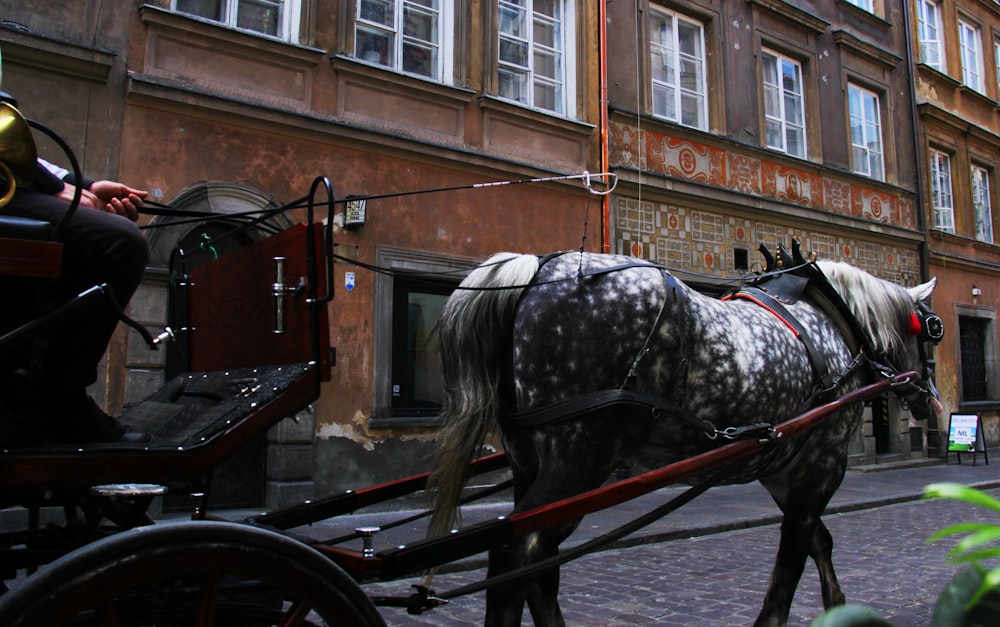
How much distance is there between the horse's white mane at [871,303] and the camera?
4.00 m

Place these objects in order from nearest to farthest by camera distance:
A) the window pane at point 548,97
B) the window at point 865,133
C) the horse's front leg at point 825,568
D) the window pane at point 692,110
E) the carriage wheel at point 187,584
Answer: the carriage wheel at point 187,584 → the horse's front leg at point 825,568 → the window pane at point 548,97 → the window pane at point 692,110 → the window at point 865,133

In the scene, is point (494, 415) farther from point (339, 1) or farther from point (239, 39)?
point (339, 1)

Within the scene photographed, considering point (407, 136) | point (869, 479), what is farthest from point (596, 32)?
point (869, 479)

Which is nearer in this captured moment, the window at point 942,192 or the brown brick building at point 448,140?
the brown brick building at point 448,140

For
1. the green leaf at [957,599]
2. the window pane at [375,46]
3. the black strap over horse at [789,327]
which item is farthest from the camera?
the window pane at [375,46]

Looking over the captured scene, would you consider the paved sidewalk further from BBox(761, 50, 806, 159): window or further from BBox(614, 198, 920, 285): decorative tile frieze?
BBox(761, 50, 806, 159): window

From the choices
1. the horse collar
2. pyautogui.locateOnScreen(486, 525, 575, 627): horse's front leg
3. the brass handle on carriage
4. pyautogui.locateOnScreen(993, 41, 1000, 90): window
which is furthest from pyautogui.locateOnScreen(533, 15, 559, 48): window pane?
pyautogui.locateOnScreen(993, 41, 1000, 90): window

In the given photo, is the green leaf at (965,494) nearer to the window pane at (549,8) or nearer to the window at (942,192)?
the window pane at (549,8)

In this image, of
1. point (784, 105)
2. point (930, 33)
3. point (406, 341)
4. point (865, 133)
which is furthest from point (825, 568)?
point (930, 33)

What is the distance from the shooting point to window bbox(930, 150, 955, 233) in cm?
1520

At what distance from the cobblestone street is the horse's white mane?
1.38 metres

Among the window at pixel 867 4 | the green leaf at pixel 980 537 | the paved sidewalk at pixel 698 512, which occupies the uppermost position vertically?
the window at pixel 867 4

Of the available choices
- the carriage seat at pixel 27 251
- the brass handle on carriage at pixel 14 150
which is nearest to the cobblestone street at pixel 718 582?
the carriage seat at pixel 27 251

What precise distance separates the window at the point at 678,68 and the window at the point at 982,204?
818 centimetres
